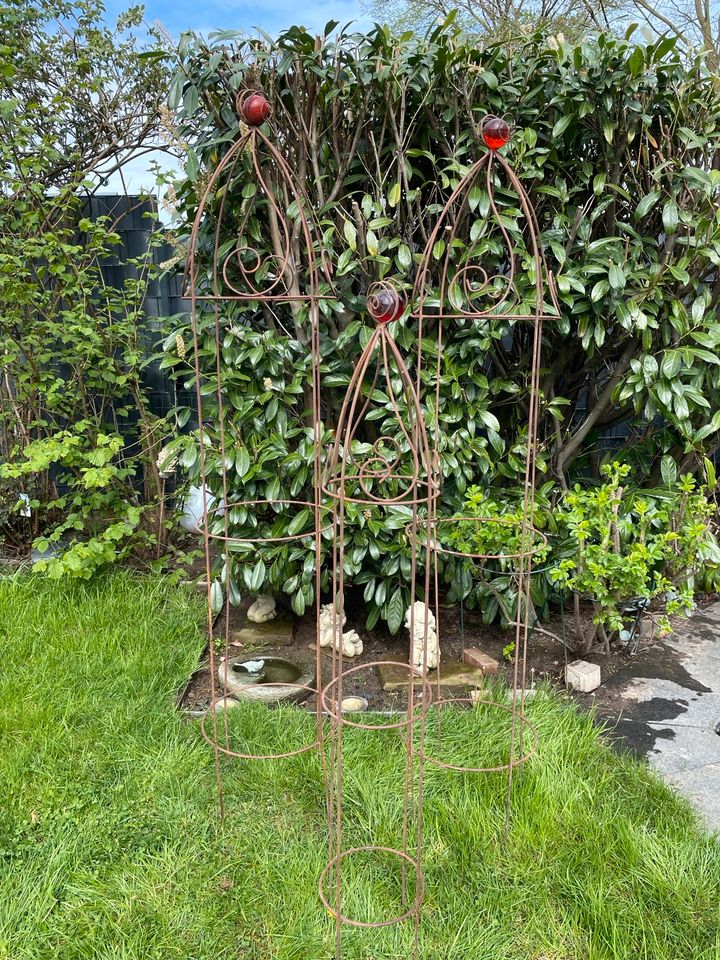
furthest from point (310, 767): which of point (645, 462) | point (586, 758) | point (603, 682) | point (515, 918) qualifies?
point (645, 462)

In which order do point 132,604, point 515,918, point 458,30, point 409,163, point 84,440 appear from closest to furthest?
1. point 515,918
2. point 458,30
3. point 409,163
4. point 132,604
5. point 84,440

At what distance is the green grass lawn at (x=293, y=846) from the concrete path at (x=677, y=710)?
0.16 m

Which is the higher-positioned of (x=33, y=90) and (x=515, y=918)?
(x=33, y=90)

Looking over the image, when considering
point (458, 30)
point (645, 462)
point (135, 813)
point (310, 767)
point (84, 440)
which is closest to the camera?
point (135, 813)

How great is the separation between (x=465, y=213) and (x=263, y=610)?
76.8 inches

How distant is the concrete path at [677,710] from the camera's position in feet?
7.23

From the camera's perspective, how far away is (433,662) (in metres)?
2.86

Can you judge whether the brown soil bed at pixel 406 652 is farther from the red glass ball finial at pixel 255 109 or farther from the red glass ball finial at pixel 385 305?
the red glass ball finial at pixel 255 109

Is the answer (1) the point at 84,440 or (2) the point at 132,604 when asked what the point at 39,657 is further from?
(1) the point at 84,440

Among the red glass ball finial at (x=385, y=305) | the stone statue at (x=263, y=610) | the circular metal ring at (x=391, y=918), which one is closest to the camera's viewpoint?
the red glass ball finial at (x=385, y=305)

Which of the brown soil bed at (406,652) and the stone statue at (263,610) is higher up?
the stone statue at (263,610)

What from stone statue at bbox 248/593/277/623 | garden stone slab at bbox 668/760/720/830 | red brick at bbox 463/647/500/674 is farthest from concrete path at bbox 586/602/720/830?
stone statue at bbox 248/593/277/623

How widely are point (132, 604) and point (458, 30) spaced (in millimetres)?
2686

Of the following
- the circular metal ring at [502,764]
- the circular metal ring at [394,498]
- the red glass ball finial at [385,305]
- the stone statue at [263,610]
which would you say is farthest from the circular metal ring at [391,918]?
the stone statue at [263,610]
